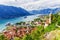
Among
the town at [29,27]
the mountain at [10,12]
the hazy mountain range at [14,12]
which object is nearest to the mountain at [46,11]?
the hazy mountain range at [14,12]

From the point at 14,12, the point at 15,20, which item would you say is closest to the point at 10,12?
the point at 14,12

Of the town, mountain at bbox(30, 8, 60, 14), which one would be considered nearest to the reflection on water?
the town

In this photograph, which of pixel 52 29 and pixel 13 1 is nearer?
pixel 52 29

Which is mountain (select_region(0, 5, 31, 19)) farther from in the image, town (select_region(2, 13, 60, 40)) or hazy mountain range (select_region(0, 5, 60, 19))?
town (select_region(2, 13, 60, 40))

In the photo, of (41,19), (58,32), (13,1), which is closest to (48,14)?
(41,19)

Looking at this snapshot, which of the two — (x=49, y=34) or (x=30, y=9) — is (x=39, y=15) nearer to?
(x=30, y=9)

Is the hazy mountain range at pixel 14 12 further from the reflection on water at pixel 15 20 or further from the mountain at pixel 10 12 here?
the reflection on water at pixel 15 20

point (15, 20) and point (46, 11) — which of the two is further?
point (46, 11)

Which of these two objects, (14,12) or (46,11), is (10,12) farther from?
(46,11)
